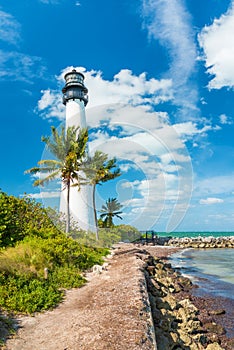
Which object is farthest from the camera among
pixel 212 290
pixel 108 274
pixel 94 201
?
pixel 94 201

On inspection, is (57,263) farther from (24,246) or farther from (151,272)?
(151,272)

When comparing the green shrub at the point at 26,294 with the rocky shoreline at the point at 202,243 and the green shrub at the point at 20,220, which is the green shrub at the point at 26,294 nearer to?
the green shrub at the point at 20,220

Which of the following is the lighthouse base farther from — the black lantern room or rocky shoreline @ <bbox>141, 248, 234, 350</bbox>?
rocky shoreline @ <bbox>141, 248, 234, 350</bbox>

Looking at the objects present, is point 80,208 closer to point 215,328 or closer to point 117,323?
point 215,328

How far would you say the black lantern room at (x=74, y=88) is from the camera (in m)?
31.8

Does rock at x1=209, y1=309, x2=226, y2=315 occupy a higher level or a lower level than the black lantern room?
lower

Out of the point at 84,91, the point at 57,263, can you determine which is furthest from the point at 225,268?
the point at 84,91

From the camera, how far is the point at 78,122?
97.5 feet

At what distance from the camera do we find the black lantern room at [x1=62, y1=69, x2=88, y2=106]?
31.8 metres

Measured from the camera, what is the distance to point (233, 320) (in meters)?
11.8

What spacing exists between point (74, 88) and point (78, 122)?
484 cm

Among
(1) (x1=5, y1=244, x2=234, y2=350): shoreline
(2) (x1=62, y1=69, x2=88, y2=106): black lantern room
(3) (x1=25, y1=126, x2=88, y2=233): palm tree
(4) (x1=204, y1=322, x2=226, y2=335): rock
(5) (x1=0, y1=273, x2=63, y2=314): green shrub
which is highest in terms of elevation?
(2) (x1=62, y1=69, x2=88, y2=106): black lantern room

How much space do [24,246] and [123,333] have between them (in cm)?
671

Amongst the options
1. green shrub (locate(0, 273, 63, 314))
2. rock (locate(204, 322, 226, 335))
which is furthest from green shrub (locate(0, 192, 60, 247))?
rock (locate(204, 322, 226, 335))
